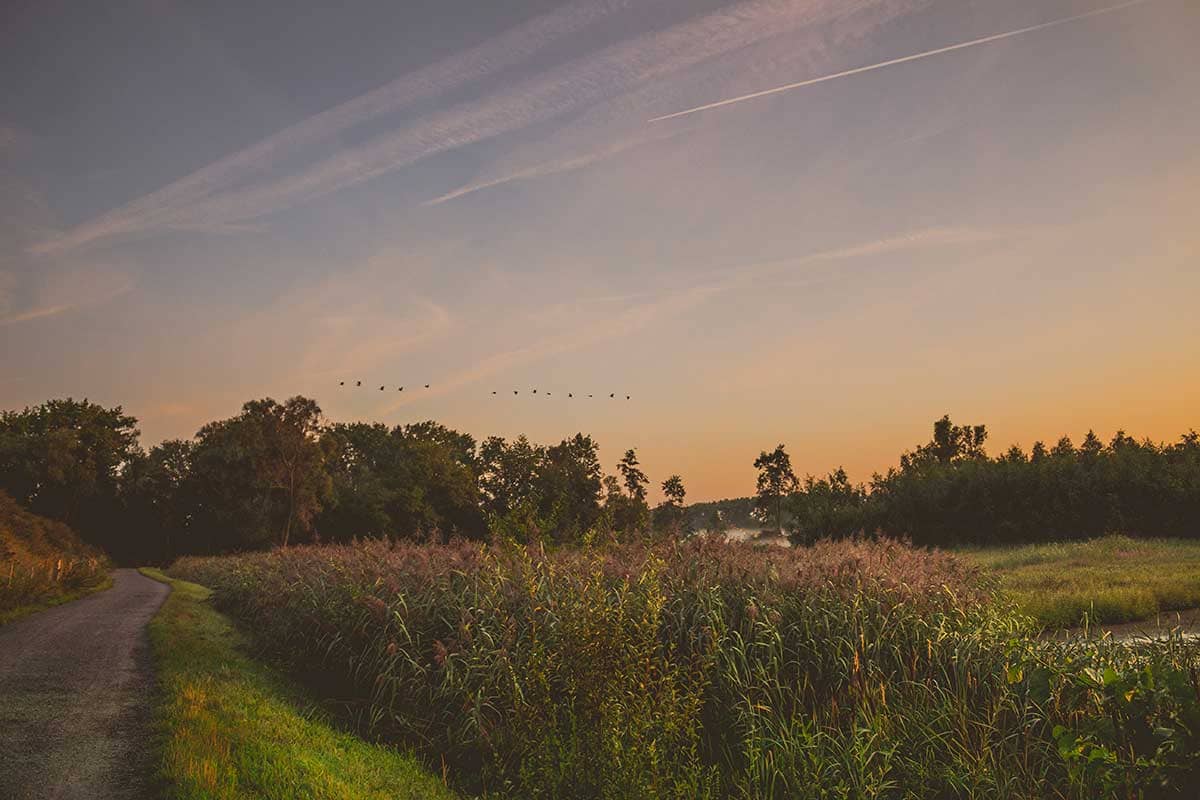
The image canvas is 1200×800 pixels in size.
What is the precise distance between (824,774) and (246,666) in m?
8.01

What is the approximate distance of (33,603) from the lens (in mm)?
17203

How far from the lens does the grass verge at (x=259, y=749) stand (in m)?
5.21

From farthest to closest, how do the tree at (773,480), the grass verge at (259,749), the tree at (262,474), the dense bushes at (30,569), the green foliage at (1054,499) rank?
the tree at (773,480) → the tree at (262,474) → the green foliage at (1054,499) → the dense bushes at (30,569) → the grass verge at (259,749)

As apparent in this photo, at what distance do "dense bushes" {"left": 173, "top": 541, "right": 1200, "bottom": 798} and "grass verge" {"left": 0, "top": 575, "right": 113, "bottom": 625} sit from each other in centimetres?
965

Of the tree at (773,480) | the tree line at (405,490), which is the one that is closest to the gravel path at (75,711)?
the tree line at (405,490)

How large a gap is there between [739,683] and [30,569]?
66.8ft

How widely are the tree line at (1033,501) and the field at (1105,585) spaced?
7.61 meters

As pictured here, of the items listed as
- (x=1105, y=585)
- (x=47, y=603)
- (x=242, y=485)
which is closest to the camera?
(x=1105, y=585)

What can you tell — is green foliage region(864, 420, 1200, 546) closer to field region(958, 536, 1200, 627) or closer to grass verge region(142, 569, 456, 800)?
field region(958, 536, 1200, 627)

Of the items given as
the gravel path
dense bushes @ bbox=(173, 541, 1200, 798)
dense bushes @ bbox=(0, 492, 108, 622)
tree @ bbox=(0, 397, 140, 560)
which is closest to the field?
dense bushes @ bbox=(173, 541, 1200, 798)

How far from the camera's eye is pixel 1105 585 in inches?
656

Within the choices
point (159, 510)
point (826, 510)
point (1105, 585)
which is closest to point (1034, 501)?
point (826, 510)

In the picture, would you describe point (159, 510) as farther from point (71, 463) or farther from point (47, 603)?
point (47, 603)

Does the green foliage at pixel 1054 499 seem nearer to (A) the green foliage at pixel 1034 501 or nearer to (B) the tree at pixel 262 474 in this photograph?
(A) the green foliage at pixel 1034 501
